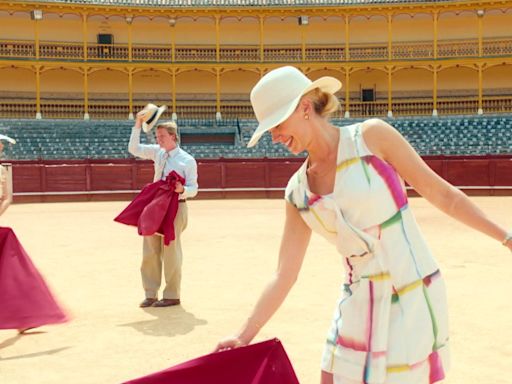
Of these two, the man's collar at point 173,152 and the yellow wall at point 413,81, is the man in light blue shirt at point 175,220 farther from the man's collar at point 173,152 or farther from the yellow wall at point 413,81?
the yellow wall at point 413,81

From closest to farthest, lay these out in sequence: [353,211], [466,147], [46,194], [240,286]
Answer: [353,211] → [240,286] → [46,194] → [466,147]

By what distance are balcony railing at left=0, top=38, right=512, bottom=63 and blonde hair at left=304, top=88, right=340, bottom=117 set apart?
29128 mm

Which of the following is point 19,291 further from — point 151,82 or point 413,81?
point 413,81

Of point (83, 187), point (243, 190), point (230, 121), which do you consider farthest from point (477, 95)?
point (83, 187)

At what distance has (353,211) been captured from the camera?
5.41ft

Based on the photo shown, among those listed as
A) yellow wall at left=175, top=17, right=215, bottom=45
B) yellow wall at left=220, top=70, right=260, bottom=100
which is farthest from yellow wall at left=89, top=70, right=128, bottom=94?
yellow wall at left=220, top=70, right=260, bottom=100

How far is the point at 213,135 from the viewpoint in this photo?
28344 millimetres

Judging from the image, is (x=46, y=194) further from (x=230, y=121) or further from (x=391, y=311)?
(x=391, y=311)

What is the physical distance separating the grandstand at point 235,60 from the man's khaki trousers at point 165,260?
849 inches

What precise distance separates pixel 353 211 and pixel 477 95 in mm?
30948

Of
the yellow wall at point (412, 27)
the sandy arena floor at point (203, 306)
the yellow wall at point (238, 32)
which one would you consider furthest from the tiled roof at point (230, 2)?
the sandy arena floor at point (203, 306)

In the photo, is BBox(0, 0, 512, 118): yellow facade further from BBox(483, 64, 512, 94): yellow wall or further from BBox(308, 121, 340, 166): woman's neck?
BBox(308, 121, 340, 166): woman's neck

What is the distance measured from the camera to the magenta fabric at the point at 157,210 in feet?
18.4

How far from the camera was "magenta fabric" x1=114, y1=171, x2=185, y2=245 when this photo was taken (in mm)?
5594
